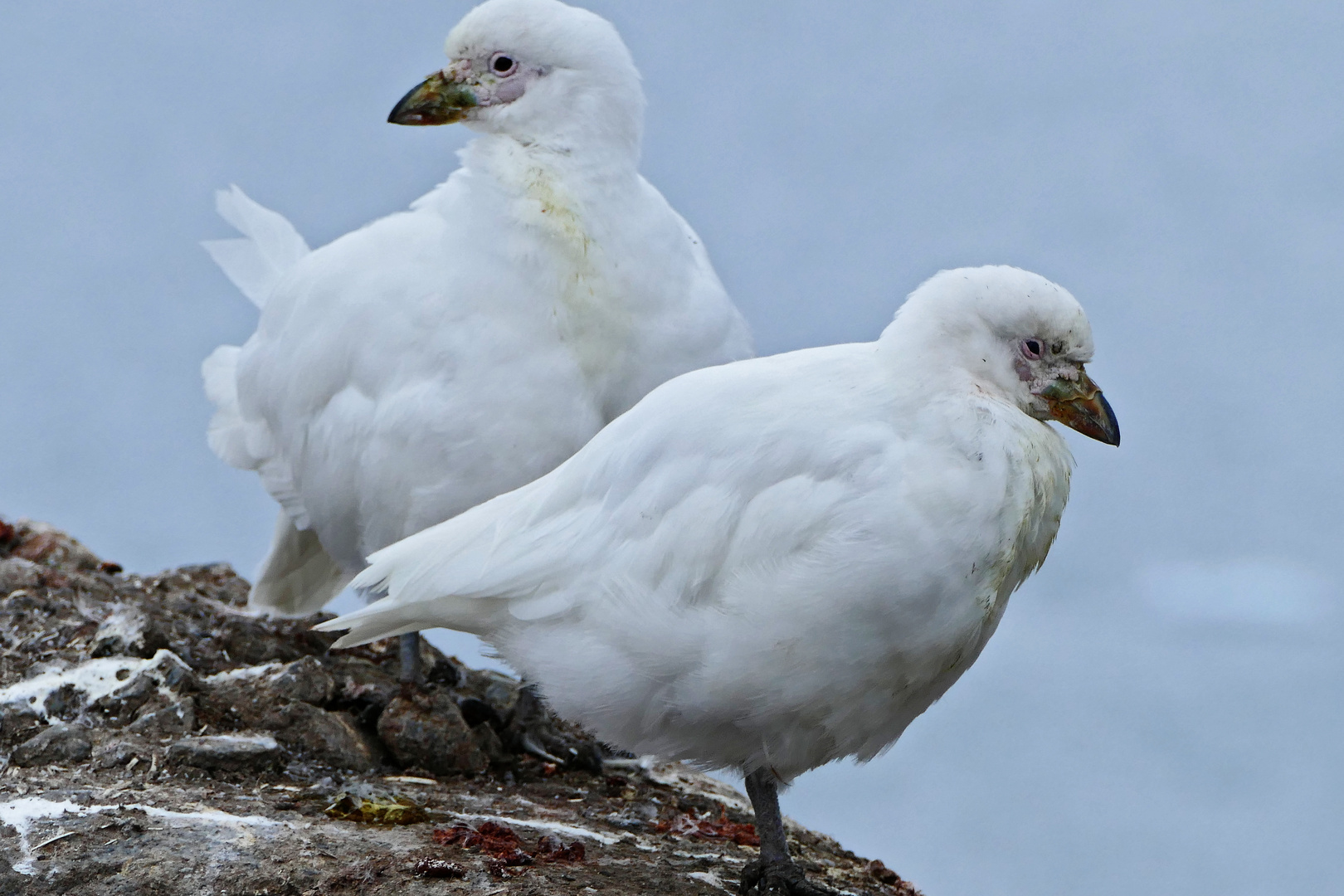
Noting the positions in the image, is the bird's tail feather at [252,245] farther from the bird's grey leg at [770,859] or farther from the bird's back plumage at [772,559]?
the bird's grey leg at [770,859]

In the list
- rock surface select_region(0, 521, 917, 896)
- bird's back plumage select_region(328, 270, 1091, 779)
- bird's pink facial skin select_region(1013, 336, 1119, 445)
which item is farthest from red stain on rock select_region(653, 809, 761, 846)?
bird's pink facial skin select_region(1013, 336, 1119, 445)

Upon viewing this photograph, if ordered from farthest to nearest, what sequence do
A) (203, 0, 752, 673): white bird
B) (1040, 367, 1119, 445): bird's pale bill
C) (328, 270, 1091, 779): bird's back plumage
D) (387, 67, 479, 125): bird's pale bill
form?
(387, 67, 479, 125): bird's pale bill < (203, 0, 752, 673): white bird < (1040, 367, 1119, 445): bird's pale bill < (328, 270, 1091, 779): bird's back plumage

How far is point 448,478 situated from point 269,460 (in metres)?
1.08

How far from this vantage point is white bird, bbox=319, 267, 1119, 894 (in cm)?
388

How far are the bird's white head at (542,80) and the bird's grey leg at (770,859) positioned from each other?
226 cm

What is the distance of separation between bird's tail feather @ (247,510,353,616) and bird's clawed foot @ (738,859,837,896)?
2561 millimetres

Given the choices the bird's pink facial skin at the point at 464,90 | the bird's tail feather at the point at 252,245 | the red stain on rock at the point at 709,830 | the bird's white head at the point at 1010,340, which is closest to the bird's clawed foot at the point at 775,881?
the red stain on rock at the point at 709,830

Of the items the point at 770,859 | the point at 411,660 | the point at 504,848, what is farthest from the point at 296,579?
the point at 770,859

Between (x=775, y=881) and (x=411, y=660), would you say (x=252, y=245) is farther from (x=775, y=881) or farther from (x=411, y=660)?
(x=775, y=881)

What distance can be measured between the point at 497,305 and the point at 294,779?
165 centimetres

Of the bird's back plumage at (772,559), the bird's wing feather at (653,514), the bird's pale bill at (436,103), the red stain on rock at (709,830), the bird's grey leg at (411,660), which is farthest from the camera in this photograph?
the bird's grey leg at (411,660)

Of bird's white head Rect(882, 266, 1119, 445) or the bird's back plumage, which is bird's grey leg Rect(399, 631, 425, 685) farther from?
bird's white head Rect(882, 266, 1119, 445)

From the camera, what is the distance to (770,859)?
4.46 metres

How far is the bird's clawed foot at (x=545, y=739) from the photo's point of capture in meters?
5.62
